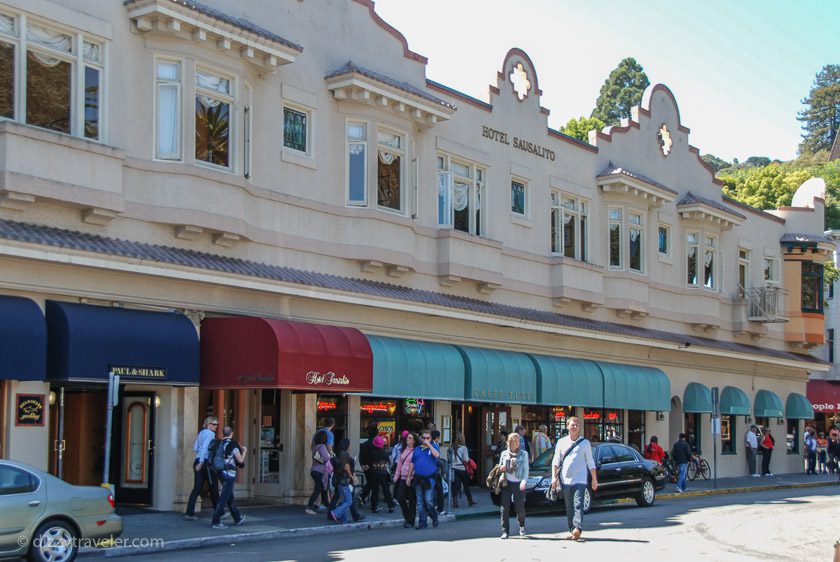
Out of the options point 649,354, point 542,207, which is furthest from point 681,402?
point 542,207

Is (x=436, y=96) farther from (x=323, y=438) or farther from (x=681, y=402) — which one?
(x=681, y=402)

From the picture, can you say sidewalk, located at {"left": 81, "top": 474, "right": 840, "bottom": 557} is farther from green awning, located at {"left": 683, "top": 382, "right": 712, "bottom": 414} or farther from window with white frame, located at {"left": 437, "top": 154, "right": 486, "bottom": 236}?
green awning, located at {"left": 683, "top": 382, "right": 712, "bottom": 414}

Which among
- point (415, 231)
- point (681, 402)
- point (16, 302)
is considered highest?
point (415, 231)

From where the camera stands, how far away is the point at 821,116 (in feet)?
488

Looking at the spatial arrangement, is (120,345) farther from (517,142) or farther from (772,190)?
(772,190)

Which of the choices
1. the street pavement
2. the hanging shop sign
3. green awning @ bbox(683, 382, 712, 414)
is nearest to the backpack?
the street pavement

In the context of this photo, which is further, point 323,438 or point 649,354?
point 649,354

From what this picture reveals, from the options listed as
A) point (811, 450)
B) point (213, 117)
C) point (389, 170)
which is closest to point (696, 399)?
point (811, 450)

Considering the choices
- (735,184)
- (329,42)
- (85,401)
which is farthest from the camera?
(735,184)

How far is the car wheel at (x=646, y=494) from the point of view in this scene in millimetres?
25391

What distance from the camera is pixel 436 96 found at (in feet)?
92.2

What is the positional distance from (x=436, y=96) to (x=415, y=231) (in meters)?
3.62

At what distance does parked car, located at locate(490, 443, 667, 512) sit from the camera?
2295 centimetres

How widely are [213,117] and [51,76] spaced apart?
345 centimetres
